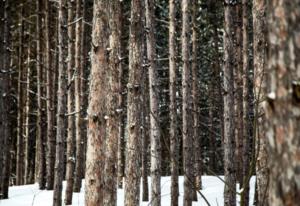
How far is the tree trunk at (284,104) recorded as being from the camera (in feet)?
5.77

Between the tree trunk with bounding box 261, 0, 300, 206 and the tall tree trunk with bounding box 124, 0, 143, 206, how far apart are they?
258 inches

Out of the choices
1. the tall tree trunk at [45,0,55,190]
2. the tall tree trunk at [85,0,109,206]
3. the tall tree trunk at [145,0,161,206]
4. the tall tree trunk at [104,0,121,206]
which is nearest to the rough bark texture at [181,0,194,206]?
the tall tree trunk at [145,0,161,206]

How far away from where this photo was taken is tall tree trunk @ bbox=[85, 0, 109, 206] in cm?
599

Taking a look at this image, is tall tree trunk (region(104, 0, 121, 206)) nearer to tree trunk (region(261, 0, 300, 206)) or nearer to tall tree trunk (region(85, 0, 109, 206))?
tall tree trunk (region(85, 0, 109, 206))

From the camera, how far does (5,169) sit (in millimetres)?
16141

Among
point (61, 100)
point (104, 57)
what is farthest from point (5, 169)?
point (104, 57)

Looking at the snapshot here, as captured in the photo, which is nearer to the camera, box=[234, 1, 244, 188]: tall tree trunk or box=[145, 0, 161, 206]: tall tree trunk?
box=[145, 0, 161, 206]: tall tree trunk

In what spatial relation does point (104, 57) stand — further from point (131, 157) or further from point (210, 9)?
point (210, 9)

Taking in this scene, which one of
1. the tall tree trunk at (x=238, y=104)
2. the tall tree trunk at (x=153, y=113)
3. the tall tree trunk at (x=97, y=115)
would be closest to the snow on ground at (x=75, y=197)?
the tall tree trunk at (x=238, y=104)

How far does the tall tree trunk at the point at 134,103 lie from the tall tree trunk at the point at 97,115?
7.44 ft

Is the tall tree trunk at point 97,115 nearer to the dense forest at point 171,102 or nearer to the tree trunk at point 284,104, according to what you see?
the dense forest at point 171,102

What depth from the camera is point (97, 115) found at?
19.7ft

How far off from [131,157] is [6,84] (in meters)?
8.67

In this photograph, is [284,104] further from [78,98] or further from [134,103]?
[78,98]
